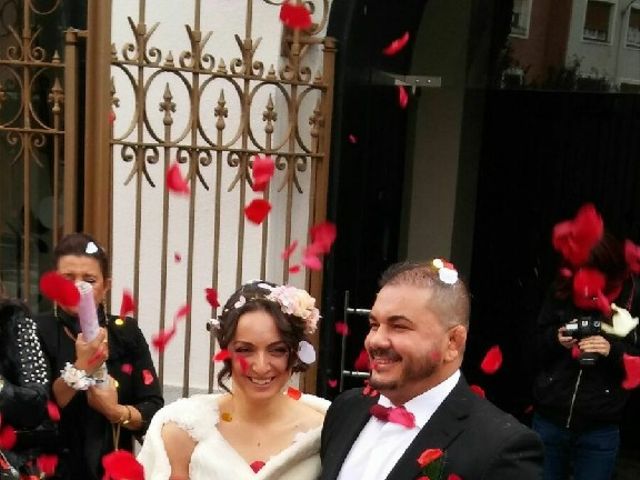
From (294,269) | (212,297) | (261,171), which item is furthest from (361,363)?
(261,171)

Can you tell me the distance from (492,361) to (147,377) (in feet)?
9.48

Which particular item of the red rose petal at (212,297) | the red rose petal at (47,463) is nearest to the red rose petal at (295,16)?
the red rose petal at (212,297)

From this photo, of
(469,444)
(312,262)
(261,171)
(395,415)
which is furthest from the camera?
(312,262)

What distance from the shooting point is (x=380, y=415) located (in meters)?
2.19

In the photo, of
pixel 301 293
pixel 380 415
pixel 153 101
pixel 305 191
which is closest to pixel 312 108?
pixel 305 191

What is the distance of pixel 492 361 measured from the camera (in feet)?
18.4

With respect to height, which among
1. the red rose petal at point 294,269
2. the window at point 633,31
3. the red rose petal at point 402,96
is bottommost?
the red rose petal at point 294,269

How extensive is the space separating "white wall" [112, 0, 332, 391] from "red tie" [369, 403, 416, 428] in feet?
7.94

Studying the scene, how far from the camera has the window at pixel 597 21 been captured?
210 inches

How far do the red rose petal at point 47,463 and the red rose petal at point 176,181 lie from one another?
4.68ft

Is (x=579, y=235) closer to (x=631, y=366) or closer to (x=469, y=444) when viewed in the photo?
(x=631, y=366)

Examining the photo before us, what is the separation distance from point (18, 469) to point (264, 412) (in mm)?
954

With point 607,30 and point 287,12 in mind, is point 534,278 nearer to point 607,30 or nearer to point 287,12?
point 607,30

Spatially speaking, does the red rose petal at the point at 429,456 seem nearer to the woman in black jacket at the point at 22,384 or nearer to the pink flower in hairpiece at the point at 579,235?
the woman in black jacket at the point at 22,384
